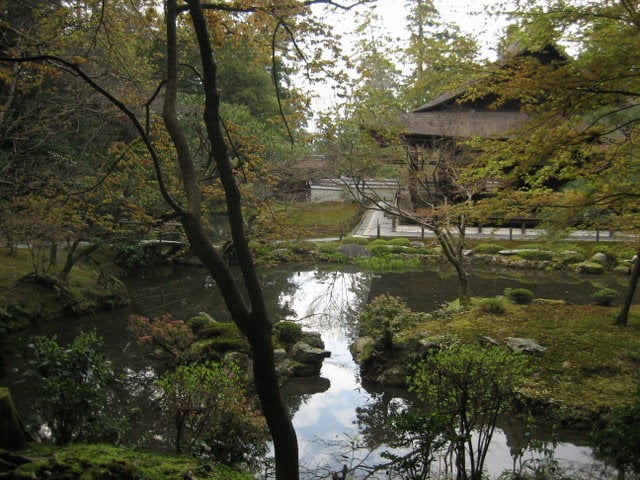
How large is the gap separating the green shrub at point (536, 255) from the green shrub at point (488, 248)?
91 cm

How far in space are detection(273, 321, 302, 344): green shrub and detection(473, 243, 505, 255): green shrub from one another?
41.4ft

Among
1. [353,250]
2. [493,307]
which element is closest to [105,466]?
[493,307]

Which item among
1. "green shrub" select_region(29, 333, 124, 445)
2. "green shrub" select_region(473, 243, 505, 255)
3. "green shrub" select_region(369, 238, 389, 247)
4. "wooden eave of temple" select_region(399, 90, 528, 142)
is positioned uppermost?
"wooden eave of temple" select_region(399, 90, 528, 142)

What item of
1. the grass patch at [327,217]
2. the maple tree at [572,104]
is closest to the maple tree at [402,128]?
the maple tree at [572,104]

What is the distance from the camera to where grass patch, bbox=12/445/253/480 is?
8.39 feet

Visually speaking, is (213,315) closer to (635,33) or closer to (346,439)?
(346,439)

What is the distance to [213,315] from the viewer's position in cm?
1223

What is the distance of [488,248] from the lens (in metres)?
19.8

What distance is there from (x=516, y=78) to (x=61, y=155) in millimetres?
9828

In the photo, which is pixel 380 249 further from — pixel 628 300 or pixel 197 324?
pixel 628 300

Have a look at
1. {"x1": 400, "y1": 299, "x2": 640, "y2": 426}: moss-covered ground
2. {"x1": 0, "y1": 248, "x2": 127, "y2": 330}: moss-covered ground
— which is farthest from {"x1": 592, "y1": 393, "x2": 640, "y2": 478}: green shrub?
{"x1": 0, "y1": 248, "x2": 127, "y2": 330}: moss-covered ground

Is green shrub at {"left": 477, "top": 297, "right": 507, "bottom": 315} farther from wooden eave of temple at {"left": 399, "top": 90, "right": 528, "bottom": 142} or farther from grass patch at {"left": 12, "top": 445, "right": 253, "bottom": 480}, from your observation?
wooden eave of temple at {"left": 399, "top": 90, "right": 528, "bottom": 142}

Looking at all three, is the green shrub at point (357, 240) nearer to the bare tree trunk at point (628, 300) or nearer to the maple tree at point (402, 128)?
the maple tree at point (402, 128)

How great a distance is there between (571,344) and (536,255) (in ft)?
39.4
